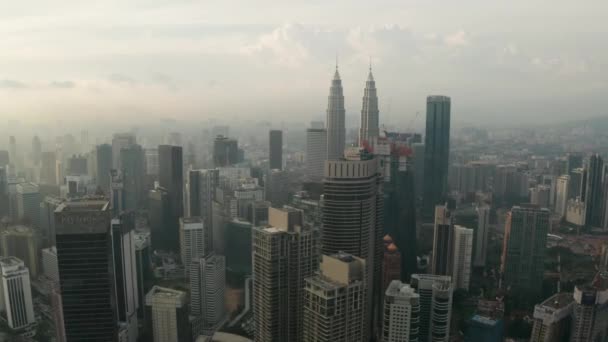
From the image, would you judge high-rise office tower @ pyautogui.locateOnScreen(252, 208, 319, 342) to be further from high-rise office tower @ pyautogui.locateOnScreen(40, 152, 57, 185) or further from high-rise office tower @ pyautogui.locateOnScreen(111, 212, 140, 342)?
high-rise office tower @ pyautogui.locateOnScreen(40, 152, 57, 185)

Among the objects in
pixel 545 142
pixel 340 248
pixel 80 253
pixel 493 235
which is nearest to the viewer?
pixel 80 253

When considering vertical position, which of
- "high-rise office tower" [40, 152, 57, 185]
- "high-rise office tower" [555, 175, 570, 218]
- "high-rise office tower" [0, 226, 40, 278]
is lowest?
"high-rise office tower" [0, 226, 40, 278]

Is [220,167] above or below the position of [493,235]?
above

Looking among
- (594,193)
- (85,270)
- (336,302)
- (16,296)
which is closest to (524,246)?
(594,193)

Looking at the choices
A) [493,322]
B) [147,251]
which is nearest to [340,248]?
[493,322]

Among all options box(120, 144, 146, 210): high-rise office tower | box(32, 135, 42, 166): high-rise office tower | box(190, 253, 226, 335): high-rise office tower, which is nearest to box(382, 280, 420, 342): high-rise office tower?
box(190, 253, 226, 335): high-rise office tower

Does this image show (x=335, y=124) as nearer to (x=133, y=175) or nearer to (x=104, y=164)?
(x=133, y=175)

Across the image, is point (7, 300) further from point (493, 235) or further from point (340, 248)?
point (493, 235)
